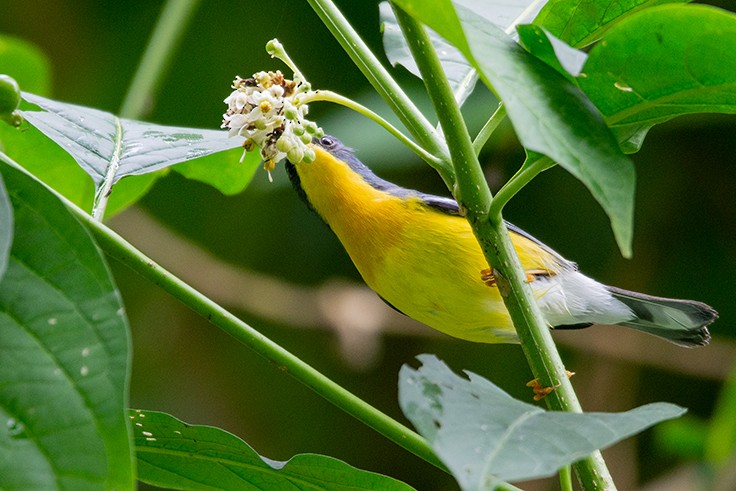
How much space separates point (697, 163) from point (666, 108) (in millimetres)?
4297

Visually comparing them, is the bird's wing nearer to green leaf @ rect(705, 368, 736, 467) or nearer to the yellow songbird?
the yellow songbird

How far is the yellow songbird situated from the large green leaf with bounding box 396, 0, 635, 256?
161 cm

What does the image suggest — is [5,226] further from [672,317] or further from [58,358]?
[672,317]

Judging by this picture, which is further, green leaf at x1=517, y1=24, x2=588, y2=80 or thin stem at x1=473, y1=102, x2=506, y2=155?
thin stem at x1=473, y1=102, x2=506, y2=155

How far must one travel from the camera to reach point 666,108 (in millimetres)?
1297

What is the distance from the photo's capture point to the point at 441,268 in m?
2.80

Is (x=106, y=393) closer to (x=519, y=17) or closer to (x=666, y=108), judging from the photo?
(x=666, y=108)

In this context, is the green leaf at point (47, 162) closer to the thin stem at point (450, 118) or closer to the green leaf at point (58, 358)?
the green leaf at point (58, 358)

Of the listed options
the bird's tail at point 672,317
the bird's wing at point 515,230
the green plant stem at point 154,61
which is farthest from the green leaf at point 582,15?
the green plant stem at point 154,61

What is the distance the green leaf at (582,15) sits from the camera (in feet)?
4.83

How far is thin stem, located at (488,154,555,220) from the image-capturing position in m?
1.21

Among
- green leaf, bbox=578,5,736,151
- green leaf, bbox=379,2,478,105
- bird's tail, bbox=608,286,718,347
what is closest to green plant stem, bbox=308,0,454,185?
green leaf, bbox=578,5,736,151

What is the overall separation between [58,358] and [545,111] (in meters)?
0.69

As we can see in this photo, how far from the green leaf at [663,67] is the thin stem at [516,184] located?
13 cm
